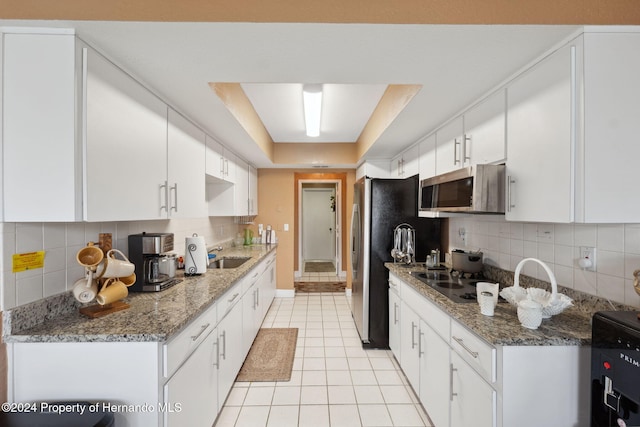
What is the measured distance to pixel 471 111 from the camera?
6.35ft

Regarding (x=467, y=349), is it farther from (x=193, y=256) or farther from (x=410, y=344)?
(x=193, y=256)

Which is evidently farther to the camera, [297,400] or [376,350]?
[376,350]

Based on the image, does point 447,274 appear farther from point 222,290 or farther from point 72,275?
point 72,275

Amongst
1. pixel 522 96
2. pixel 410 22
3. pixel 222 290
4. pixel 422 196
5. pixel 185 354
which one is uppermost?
pixel 410 22

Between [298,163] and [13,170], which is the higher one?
[298,163]

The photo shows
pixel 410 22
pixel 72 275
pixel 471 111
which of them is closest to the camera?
pixel 410 22

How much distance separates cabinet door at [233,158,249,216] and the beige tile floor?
1763 mm

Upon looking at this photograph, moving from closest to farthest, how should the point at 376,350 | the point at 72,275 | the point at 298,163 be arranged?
the point at 72,275, the point at 376,350, the point at 298,163

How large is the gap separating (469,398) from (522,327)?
0.43m

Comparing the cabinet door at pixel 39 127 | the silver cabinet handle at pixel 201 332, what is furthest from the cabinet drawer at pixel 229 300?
the cabinet door at pixel 39 127

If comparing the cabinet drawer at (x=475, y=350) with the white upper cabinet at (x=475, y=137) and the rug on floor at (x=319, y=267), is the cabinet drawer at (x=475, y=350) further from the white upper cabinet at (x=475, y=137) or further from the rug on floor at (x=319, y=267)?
the rug on floor at (x=319, y=267)

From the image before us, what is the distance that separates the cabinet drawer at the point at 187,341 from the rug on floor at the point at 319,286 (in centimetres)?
345

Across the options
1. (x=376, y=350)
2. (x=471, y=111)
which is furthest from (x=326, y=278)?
(x=471, y=111)

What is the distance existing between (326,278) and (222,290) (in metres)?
4.31
